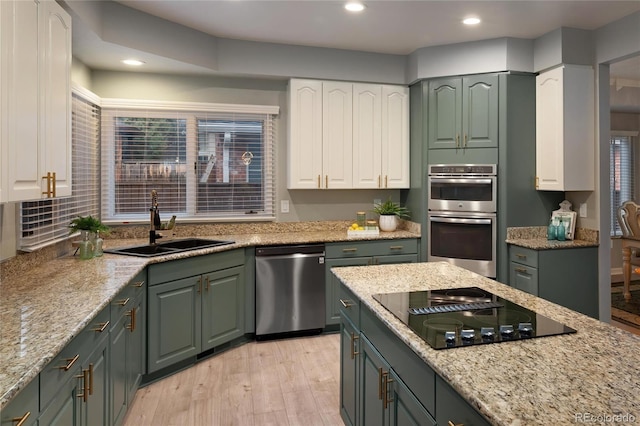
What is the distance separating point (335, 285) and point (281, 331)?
2.04 feet

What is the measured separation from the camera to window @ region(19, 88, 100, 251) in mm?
2596

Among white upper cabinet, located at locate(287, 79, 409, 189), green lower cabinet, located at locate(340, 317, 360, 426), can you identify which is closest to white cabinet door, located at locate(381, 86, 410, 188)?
white upper cabinet, located at locate(287, 79, 409, 189)

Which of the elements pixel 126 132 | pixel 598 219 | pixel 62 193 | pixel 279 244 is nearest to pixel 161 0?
pixel 126 132

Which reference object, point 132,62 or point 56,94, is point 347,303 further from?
point 132,62

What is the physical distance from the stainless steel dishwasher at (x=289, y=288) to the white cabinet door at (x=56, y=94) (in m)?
1.71

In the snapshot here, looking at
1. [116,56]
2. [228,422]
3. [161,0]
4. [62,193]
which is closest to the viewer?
[62,193]

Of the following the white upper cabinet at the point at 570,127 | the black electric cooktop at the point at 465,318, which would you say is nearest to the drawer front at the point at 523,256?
the white upper cabinet at the point at 570,127

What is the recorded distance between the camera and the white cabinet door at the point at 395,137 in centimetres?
430

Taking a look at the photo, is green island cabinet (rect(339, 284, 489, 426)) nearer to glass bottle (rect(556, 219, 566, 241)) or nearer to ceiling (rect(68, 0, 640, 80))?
ceiling (rect(68, 0, 640, 80))

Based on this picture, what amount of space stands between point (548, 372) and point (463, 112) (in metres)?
3.15

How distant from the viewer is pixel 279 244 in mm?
3691

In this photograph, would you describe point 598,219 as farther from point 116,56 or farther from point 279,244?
point 116,56

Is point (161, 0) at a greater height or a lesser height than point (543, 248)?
greater

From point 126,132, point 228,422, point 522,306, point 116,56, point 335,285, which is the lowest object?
point 228,422
